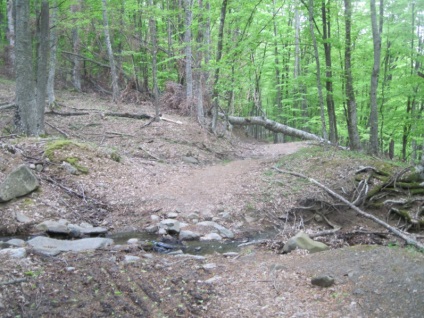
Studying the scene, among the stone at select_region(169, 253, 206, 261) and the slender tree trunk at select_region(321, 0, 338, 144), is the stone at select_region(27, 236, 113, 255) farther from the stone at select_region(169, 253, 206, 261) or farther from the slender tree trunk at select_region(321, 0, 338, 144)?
the slender tree trunk at select_region(321, 0, 338, 144)

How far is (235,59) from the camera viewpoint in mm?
13500

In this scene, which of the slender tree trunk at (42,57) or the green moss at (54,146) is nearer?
the green moss at (54,146)

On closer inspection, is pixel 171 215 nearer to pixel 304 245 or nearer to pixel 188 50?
pixel 304 245

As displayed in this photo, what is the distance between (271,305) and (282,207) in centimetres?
440

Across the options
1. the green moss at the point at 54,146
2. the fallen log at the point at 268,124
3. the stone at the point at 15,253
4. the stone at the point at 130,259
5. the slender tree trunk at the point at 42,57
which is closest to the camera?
the stone at the point at 15,253

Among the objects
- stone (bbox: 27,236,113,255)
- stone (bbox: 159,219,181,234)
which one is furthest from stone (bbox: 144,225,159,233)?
stone (bbox: 27,236,113,255)

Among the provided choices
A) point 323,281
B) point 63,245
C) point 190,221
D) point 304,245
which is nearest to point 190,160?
point 190,221

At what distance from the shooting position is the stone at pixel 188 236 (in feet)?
23.1

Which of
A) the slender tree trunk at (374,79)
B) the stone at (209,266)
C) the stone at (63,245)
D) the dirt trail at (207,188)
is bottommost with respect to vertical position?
the stone at (209,266)

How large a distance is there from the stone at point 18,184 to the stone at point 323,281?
19.8ft

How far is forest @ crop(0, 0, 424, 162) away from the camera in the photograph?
11164 mm

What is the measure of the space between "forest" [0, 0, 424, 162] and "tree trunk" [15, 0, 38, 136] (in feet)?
0.09

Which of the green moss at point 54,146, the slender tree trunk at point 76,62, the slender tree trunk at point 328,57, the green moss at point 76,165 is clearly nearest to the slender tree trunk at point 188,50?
the slender tree trunk at point 328,57

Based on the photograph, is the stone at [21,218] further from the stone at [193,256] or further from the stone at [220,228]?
the stone at [220,228]
